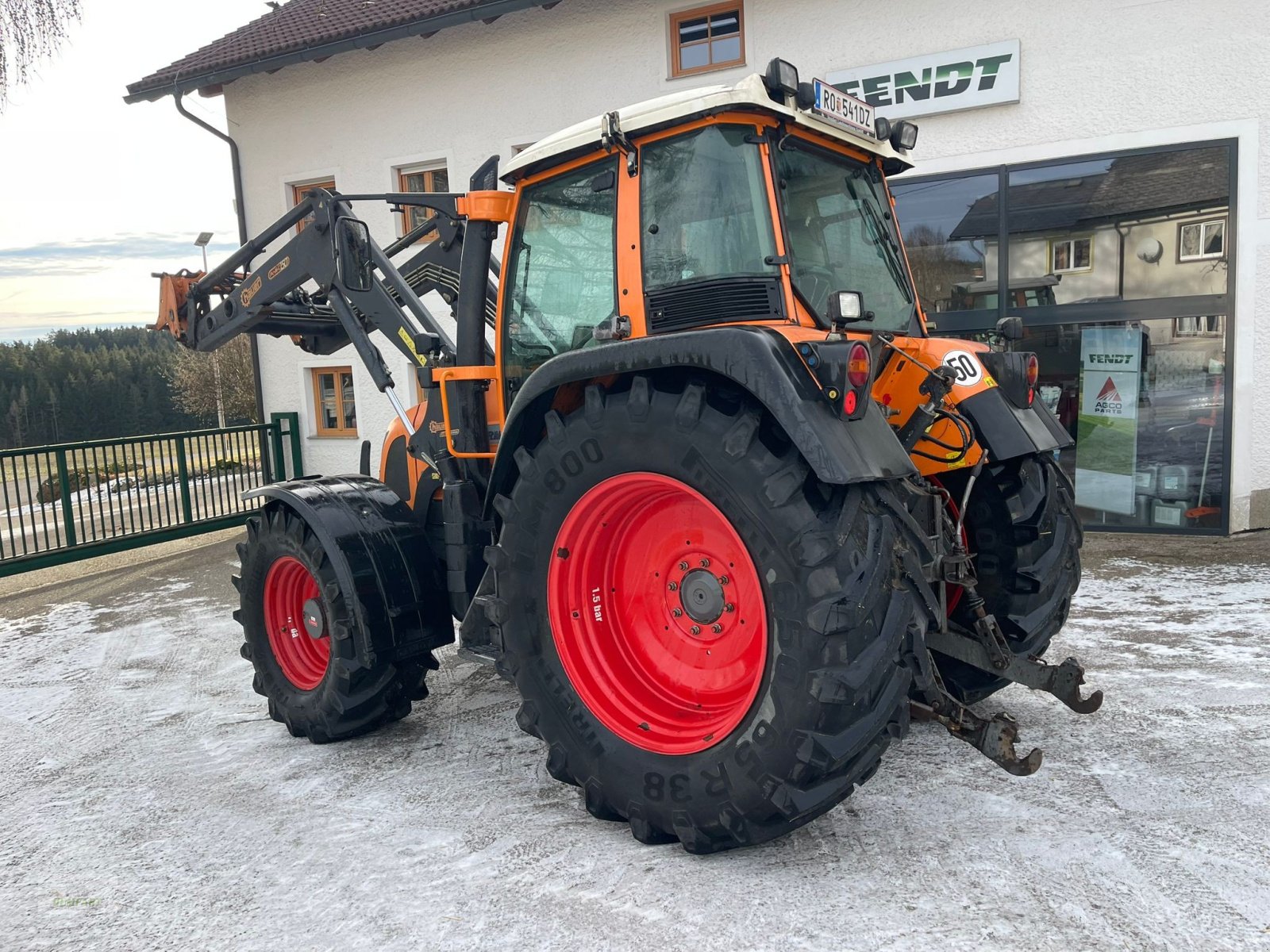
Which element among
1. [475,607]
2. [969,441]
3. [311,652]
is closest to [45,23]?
[311,652]

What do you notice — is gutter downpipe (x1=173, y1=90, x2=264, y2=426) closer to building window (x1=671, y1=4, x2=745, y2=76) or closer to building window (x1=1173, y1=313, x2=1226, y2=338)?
building window (x1=671, y1=4, x2=745, y2=76)

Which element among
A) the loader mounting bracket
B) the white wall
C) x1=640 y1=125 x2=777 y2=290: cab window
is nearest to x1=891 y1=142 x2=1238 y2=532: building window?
the white wall

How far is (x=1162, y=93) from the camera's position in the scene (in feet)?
22.9

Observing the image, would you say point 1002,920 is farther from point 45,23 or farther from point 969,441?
point 45,23

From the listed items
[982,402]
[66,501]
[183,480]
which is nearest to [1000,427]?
[982,402]

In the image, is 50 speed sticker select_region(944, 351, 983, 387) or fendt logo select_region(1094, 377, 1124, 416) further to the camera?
fendt logo select_region(1094, 377, 1124, 416)

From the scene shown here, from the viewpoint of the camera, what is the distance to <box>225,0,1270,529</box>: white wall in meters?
6.89

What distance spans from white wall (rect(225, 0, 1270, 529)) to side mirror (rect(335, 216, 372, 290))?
5525 mm

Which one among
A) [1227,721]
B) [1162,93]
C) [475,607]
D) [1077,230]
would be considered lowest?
[1227,721]

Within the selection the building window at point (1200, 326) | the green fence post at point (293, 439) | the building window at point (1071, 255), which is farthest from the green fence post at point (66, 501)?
the building window at point (1200, 326)

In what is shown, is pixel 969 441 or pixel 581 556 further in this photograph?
pixel 969 441

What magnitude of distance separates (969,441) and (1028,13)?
5.87 meters

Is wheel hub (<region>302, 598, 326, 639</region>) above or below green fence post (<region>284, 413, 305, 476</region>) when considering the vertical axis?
below

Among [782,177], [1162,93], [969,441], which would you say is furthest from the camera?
[1162,93]
